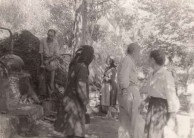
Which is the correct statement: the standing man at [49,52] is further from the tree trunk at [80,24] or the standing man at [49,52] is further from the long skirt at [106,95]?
the long skirt at [106,95]

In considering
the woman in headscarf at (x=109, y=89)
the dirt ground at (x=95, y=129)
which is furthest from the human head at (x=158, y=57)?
the woman in headscarf at (x=109, y=89)

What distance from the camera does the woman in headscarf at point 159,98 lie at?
208 inches

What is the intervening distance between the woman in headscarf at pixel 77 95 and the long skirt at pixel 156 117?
118 centimetres

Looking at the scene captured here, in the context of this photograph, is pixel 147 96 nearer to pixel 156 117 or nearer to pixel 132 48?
pixel 156 117

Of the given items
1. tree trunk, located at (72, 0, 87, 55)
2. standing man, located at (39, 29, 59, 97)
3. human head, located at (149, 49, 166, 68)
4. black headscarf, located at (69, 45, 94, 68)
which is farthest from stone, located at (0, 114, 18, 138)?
tree trunk, located at (72, 0, 87, 55)

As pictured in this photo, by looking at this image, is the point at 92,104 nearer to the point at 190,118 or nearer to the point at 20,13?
the point at 190,118

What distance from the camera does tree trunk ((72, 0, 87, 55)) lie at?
1137 cm

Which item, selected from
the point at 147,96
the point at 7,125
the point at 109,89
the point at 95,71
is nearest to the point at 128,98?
the point at 147,96

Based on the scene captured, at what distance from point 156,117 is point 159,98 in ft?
1.05

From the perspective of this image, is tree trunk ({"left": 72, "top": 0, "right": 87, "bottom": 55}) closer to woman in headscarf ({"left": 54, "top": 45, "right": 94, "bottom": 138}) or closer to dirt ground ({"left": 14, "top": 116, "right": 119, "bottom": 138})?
dirt ground ({"left": 14, "top": 116, "right": 119, "bottom": 138})

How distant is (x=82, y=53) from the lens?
5.96m

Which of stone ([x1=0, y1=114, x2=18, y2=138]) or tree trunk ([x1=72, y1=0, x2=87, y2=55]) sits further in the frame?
tree trunk ([x1=72, y1=0, x2=87, y2=55])

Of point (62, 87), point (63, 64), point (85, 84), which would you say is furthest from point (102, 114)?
point (85, 84)

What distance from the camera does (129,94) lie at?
609 centimetres
